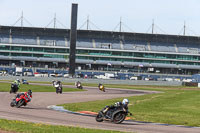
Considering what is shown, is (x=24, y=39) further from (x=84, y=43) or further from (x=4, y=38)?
(x=84, y=43)

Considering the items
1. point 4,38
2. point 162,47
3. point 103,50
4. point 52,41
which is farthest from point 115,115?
point 162,47

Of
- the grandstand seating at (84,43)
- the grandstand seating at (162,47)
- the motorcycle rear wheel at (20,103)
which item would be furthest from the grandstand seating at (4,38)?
the motorcycle rear wheel at (20,103)

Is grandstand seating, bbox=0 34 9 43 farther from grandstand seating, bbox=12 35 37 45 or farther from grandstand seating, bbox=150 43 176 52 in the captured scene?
grandstand seating, bbox=150 43 176 52

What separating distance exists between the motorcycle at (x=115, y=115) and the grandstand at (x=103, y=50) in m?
109

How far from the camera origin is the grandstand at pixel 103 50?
438 feet

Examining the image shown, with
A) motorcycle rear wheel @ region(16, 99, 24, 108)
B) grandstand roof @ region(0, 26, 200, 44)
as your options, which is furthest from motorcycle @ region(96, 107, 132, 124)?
grandstand roof @ region(0, 26, 200, 44)

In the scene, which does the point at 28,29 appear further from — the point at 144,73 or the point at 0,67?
the point at 144,73

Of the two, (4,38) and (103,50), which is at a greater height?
(4,38)

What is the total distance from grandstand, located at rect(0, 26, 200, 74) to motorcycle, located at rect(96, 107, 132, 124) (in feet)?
358

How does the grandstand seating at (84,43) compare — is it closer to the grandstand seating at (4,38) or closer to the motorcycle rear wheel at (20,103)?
the grandstand seating at (4,38)

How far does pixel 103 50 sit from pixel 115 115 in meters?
115

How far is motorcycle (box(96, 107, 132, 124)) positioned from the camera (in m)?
21.5

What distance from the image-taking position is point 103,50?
136m

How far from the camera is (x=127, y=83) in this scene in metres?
99.8
